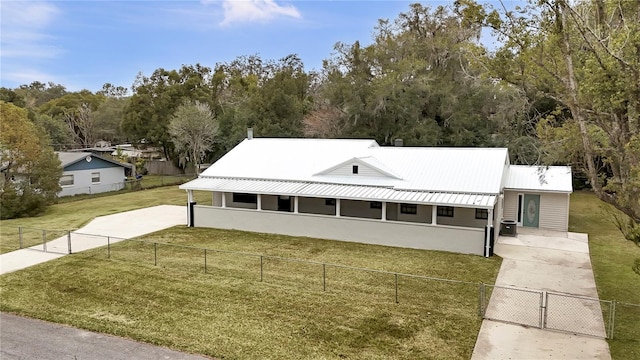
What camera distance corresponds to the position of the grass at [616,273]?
951cm

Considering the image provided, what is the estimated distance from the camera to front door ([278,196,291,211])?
22719 mm

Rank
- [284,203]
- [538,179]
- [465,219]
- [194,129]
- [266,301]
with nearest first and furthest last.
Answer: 1. [266,301]
2. [465,219]
3. [538,179]
4. [284,203]
5. [194,129]

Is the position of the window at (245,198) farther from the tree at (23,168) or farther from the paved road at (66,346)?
the paved road at (66,346)

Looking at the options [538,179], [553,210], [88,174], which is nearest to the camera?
[553,210]

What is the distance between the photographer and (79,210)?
2681 cm

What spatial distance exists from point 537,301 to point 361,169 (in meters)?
10.2

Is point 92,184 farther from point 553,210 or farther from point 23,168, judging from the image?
point 553,210

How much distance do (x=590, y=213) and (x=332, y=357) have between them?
21.7 meters

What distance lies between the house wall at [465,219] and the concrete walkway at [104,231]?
12924mm

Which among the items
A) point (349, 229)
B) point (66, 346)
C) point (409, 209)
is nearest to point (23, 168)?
point (349, 229)

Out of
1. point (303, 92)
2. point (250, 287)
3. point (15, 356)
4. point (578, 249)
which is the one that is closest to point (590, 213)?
point (578, 249)

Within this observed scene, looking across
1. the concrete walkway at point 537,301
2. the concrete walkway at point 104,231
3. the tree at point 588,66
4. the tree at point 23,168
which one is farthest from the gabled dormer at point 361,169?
the tree at point 23,168

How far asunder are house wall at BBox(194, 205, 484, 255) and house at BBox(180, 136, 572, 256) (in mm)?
38

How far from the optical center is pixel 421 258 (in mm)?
16109
